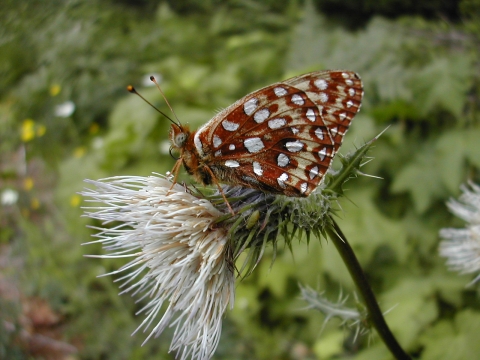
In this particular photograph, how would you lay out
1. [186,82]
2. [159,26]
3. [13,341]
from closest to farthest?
1. [13,341]
2. [186,82]
3. [159,26]

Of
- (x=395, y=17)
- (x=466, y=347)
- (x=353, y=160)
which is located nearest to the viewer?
(x=353, y=160)

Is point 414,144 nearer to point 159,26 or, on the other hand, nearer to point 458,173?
point 458,173

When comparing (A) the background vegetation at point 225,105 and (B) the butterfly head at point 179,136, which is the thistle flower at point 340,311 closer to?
(A) the background vegetation at point 225,105

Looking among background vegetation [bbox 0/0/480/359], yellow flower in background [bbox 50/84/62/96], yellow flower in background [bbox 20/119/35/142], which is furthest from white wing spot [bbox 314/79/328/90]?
yellow flower in background [bbox 50/84/62/96]

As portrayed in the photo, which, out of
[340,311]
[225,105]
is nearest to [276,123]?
[340,311]

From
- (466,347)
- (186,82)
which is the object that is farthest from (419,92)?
(186,82)

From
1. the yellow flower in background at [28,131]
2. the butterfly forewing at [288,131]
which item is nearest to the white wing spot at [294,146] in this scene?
the butterfly forewing at [288,131]
